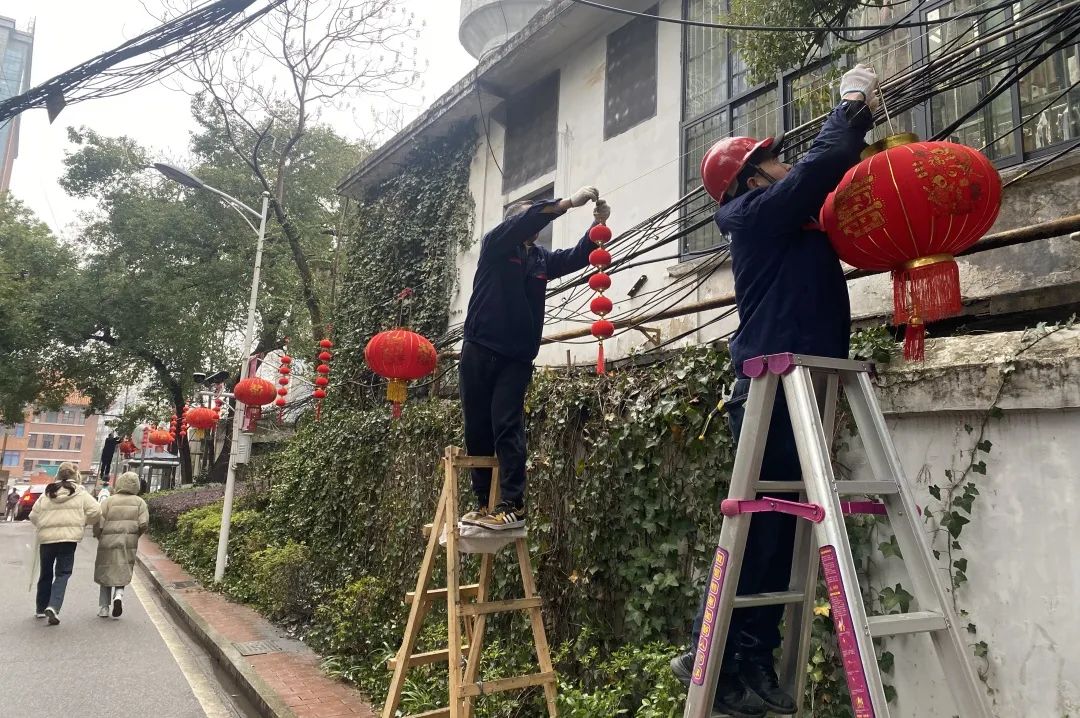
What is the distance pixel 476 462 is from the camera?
372cm

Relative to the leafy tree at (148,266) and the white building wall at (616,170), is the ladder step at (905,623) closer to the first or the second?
the white building wall at (616,170)

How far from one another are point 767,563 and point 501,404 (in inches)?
63.9

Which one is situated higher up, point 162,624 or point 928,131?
point 928,131

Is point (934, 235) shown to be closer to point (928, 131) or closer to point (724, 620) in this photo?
point (724, 620)

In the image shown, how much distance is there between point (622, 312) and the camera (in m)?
8.05

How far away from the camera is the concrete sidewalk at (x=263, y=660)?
5.42m

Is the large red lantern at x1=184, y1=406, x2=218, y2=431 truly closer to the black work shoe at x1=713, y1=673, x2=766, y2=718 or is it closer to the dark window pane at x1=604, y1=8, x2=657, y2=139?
the dark window pane at x1=604, y1=8, x2=657, y2=139

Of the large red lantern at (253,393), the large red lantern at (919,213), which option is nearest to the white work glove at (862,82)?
the large red lantern at (919,213)

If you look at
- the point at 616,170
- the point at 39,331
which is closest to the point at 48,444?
the point at 39,331

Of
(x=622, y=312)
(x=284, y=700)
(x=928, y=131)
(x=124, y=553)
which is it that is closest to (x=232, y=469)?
(x=124, y=553)

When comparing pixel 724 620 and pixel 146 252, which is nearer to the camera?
pixel 724 620

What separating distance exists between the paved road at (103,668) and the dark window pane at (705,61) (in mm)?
7490

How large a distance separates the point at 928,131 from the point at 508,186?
6.05m

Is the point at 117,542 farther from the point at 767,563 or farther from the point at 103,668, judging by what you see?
the point at 767,563
